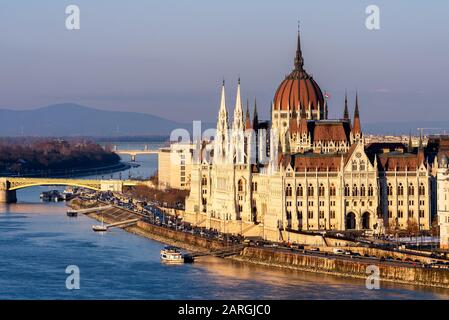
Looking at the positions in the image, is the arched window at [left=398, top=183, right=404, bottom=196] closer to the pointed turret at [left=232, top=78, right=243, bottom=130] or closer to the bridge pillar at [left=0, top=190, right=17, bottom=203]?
the pointed turret at [left=232, top=78, right=243, bottom=130]

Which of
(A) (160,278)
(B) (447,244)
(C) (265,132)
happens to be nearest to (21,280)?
(A) (160,278)

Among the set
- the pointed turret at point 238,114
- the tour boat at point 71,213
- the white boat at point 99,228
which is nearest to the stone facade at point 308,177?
the pointed turret at point 238,114

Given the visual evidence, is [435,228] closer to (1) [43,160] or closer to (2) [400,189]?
(2) [400,189]

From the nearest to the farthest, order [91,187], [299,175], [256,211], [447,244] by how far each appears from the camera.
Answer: [447,244] < [299,175] < [256,211] < [91,187]

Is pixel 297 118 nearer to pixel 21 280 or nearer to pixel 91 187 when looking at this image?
pixel 21 280

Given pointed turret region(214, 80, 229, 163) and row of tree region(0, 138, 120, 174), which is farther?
row of tree region(0, 138, 120, 174)

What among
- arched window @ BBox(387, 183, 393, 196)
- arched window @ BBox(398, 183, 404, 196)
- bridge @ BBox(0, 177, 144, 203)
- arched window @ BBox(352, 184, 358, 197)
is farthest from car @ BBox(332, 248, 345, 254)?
bridge @ BBox(0, 177, 144, 203)

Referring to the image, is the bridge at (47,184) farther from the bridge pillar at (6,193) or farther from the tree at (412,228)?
the tree at (412,228)
